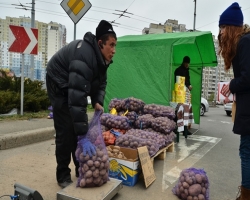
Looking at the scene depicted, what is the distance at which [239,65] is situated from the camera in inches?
87.0

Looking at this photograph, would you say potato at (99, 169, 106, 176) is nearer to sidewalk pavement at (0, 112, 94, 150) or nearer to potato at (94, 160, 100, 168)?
potato at (94, 160, 100, 168)

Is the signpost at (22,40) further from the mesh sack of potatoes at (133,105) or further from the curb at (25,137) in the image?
the mesh sack of potatoes at (133,105)

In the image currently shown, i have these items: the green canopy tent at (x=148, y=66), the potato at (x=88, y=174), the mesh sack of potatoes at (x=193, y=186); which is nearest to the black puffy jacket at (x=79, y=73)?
the potato at (x=88, y=174)

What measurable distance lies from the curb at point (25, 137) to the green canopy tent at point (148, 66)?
6.82 ft

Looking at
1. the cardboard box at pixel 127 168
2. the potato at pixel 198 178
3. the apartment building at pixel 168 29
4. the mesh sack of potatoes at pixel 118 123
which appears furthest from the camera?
the apartment building at pixel 168 29

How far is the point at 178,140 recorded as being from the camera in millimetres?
5590

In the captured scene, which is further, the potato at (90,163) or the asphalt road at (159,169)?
the asphalt road at (159,169)

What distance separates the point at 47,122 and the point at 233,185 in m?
4.37

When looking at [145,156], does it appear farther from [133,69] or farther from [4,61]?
[4,61]

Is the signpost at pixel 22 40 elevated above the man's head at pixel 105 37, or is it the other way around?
the signpost at pixel 22 40

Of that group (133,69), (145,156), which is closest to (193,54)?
(133,69)

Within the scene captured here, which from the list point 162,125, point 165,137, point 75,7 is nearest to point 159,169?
point 165,137

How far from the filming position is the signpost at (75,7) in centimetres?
557

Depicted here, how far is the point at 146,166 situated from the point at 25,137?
2.56m
